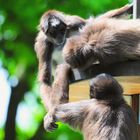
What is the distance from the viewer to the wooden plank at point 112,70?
5.14 metres

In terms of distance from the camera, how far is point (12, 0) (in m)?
10.7

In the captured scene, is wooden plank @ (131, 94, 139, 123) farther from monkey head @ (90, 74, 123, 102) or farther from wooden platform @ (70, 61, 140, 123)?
monkey head @ (90, 74, 123, 102)

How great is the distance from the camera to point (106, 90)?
5648mm

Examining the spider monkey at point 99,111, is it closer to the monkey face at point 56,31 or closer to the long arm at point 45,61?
the monkey face at point 56,31

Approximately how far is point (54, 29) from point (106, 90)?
1.00 meters

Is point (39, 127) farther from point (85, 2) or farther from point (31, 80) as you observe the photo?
point (85, 2)

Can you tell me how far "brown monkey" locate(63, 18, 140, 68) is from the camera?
541 centimetres

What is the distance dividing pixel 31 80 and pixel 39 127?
34.3 inches

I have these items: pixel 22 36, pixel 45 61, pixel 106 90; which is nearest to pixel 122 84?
pixel 106 90

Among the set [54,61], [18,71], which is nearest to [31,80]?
[18,71]

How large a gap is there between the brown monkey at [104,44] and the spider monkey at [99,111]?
0.50ft

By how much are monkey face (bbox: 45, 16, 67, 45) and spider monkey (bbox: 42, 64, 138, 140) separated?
2.23 ft

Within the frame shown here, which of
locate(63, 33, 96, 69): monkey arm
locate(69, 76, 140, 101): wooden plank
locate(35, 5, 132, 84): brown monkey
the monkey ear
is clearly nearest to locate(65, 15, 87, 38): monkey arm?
locate(35, 5, 132, 84): brown monkey

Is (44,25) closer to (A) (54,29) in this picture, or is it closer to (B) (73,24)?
(A) (54,29)
